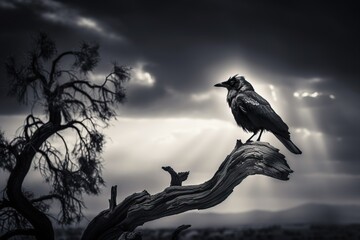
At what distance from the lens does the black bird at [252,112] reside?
28.7 ft

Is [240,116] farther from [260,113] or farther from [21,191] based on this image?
[21,191]

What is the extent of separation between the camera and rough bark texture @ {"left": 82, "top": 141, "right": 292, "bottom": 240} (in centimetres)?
859

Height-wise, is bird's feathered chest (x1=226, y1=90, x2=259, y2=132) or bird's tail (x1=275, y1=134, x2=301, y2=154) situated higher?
bird's feathered chest (x1=226, y1=90, x2=259, y2=132)

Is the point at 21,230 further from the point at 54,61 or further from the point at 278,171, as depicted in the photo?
the point at 278,171

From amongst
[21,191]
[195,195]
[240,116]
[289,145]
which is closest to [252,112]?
[240,116]

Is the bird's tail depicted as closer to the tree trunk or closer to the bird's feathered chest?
the bird's feathered chest

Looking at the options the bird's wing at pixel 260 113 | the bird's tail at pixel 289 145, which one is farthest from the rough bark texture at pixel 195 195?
the bird's wing at pixel 260 113

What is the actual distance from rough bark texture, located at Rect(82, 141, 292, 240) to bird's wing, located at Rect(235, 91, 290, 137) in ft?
1.18

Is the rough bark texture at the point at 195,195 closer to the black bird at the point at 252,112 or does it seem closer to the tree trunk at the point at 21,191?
the black bird at the point at 252,112

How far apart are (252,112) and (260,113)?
0.47 ft

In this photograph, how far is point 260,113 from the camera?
8984mm

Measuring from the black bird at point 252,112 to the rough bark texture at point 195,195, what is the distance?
1.04 ft

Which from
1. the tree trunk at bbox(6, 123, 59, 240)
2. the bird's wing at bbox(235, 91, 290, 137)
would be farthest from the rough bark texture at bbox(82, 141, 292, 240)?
the tree trunk at bbox(6, 123, 59, 240)

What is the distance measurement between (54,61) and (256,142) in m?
8.73
